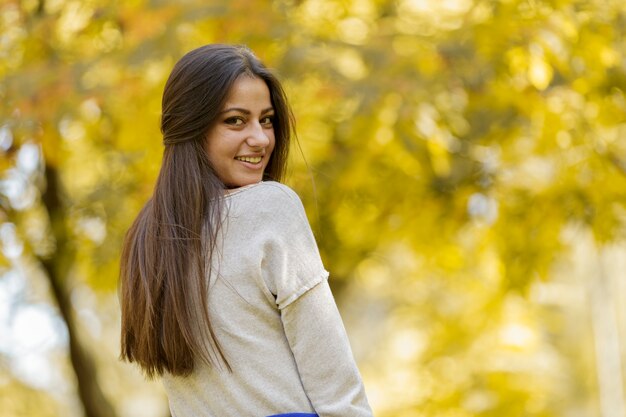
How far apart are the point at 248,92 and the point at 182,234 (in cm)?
32

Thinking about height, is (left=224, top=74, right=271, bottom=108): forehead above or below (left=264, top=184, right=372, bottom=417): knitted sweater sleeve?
above

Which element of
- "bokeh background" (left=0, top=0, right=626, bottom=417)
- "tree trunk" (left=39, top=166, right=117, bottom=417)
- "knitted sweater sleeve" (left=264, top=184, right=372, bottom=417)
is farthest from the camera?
"tree trunk" (left=39, top=166, right=117, bottom=417)

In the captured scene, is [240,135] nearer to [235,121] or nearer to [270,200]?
[235,121]


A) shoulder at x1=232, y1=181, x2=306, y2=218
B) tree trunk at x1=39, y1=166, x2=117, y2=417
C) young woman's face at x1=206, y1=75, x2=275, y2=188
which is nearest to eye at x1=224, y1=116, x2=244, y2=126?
young woman's face at x1=206, y1=75, x2=275, y2=188

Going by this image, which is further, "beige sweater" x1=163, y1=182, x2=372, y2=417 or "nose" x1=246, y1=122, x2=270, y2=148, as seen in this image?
"nose" x1=246, y1=122, x2=270, y2=148

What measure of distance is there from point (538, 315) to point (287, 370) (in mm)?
6373

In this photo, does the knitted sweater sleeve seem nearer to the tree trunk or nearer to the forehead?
the forehead

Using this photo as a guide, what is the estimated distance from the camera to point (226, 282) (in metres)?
A: 1.89

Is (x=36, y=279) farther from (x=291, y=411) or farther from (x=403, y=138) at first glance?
(x=291, y=411)

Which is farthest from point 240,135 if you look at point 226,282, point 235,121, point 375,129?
point 375,129

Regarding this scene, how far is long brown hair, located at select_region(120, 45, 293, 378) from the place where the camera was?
1919 mm

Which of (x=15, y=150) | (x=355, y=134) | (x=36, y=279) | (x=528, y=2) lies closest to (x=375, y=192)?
(x=355, y=134)

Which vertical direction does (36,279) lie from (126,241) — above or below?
below

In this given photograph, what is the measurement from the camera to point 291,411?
74.2 inches
